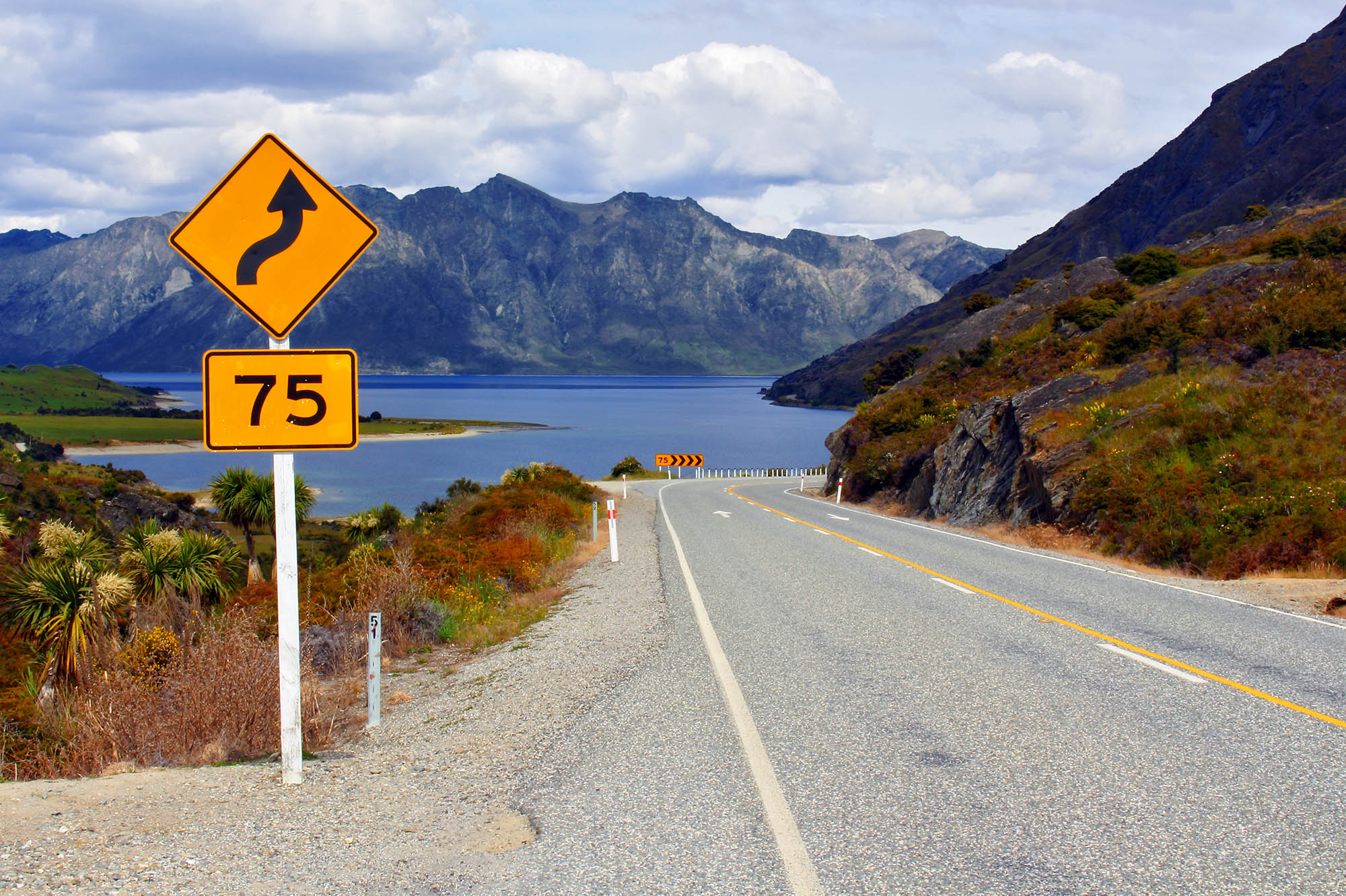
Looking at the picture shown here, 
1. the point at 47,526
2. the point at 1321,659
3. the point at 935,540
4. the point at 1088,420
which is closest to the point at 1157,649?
the point at 1321,659

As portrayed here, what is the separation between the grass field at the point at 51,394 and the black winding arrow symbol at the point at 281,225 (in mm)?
177075

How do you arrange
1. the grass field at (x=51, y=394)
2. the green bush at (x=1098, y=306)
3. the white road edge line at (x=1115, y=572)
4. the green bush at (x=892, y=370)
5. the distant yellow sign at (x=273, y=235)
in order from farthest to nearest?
the grass field at (x=51, y=394) → the green bush at (x=892, y=370) → the green bush at (x=1098, y=306) → the white road edge line at (x=1115, y=572) → the distant yellow sign at (x=273, y=235)

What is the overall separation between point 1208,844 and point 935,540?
51.6 ft

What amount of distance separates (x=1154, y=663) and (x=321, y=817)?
6.45 metres

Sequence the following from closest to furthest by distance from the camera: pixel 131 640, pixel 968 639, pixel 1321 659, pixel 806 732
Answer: pixel 806 732, pixel 1321 659, pixel 968 639, pixel 131 640

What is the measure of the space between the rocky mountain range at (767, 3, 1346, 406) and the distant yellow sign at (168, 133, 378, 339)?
132378mm

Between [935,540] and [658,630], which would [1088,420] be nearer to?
[935,540]

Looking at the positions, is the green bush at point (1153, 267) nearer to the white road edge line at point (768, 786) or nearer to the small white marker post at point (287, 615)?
the white road edge line at point (768, 786)

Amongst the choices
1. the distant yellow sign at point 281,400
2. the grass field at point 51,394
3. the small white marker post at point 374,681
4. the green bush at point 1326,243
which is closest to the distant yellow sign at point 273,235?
the distant yellow sign at point 281,400

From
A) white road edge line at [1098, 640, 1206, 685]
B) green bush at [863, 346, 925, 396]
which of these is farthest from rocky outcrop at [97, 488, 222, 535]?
white road edge line at [1098, 640, 1206, 685]

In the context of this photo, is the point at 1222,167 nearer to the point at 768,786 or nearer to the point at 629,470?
the point at 629,470

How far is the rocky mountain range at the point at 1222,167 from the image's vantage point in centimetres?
13612

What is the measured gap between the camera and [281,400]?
504cm

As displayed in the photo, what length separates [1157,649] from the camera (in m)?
8.23
